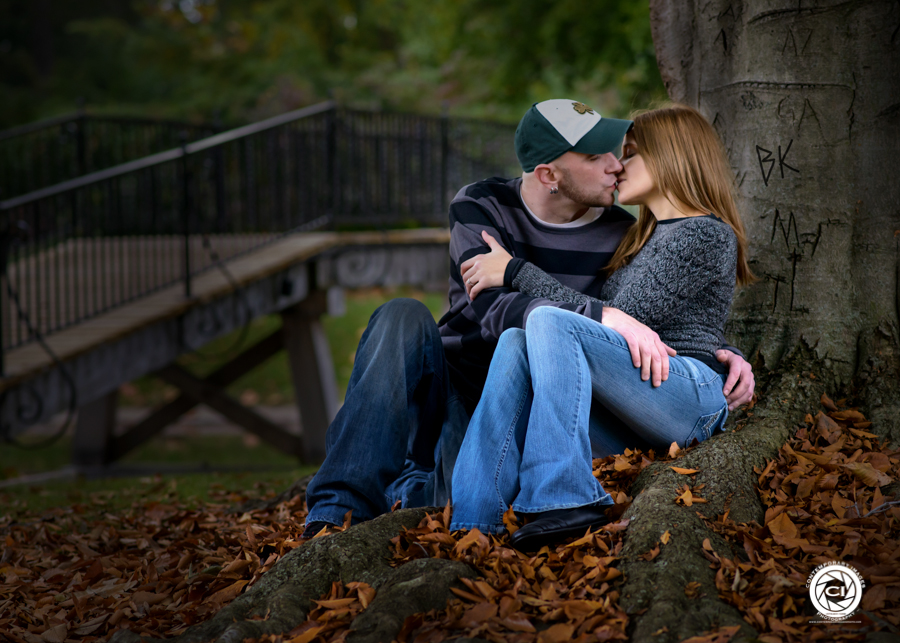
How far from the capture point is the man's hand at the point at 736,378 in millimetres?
2791

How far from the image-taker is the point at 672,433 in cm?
272

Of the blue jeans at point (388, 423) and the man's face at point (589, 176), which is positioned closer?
the blue jeans at point (388, 423)

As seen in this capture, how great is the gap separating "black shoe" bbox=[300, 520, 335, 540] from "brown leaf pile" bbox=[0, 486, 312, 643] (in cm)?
7

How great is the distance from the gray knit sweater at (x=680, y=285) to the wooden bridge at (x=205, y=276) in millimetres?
4255

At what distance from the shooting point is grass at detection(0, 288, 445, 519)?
16.0ft

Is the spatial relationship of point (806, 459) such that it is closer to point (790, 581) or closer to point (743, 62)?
point (790, 581)

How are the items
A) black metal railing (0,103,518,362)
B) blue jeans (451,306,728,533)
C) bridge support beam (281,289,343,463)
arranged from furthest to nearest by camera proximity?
bridge support beam (281,289,343,463), black metal railing (0,103,518,362), blue jeans (451,306,728,533)

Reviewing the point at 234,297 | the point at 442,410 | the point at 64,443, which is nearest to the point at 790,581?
the point at 442,410

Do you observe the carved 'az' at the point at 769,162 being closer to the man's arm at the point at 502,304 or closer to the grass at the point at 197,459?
the man's arm at the point at 502,304

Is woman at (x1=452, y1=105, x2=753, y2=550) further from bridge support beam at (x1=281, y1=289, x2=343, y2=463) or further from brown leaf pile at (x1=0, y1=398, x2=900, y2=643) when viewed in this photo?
bridge support beam at (x1=281, y1=289, x2=343, y2=463)

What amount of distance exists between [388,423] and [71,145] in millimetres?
9436

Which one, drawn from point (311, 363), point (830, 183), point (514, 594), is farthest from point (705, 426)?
point (311, 363)

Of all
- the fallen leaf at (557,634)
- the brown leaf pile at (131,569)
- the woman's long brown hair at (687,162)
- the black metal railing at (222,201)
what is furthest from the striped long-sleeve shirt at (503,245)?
the black metal railing at (222,201)

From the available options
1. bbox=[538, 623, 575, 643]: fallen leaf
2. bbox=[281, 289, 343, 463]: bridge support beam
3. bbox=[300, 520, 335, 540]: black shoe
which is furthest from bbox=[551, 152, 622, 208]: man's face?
bbox=[281, 289, 343, 463]: bridge support beam
